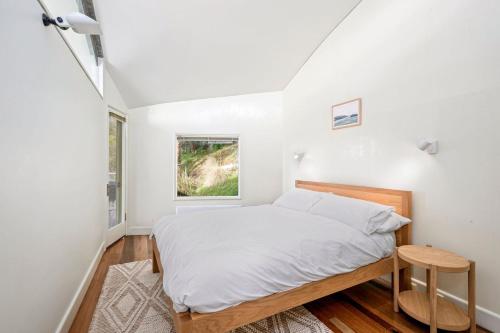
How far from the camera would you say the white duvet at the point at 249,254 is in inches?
Answer: 54.2

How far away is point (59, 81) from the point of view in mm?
1753

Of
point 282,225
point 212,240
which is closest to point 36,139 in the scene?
point 212,240

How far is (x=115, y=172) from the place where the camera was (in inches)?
153

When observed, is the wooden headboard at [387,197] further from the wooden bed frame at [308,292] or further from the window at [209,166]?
the window at [209,166]

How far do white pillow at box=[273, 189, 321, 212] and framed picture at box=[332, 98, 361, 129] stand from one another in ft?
3.07

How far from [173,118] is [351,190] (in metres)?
3.16

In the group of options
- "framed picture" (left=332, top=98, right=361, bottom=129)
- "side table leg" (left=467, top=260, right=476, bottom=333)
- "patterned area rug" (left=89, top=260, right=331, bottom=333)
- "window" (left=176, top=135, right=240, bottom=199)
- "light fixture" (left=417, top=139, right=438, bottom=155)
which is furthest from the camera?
"window" (left=176, top=135, right=240, bottom=199)

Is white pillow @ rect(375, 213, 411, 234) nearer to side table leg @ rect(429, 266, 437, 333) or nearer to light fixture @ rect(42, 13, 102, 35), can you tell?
side table leg @ rect(429, 266, 437, 333)

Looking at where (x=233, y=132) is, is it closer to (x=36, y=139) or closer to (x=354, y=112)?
(x=354, y=112)

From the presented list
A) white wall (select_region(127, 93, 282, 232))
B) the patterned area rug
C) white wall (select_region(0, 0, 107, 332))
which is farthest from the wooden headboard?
white wall (select_region(0, 0, 107, 332))

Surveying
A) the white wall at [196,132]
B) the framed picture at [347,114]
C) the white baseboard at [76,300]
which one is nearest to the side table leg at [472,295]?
the framed picture at [347,114]

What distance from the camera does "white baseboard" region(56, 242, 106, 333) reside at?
172cm

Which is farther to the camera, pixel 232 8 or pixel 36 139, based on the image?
pixel 232 8

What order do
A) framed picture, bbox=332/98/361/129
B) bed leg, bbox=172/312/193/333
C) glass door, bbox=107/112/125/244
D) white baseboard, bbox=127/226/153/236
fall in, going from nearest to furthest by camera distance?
bed leg, bbox=172/312/193/333 → framed picture, bbox=332/98/361/129 → glass door, bbox=107/112/125/244 → white baseboard, bbox=127/226/153/236
